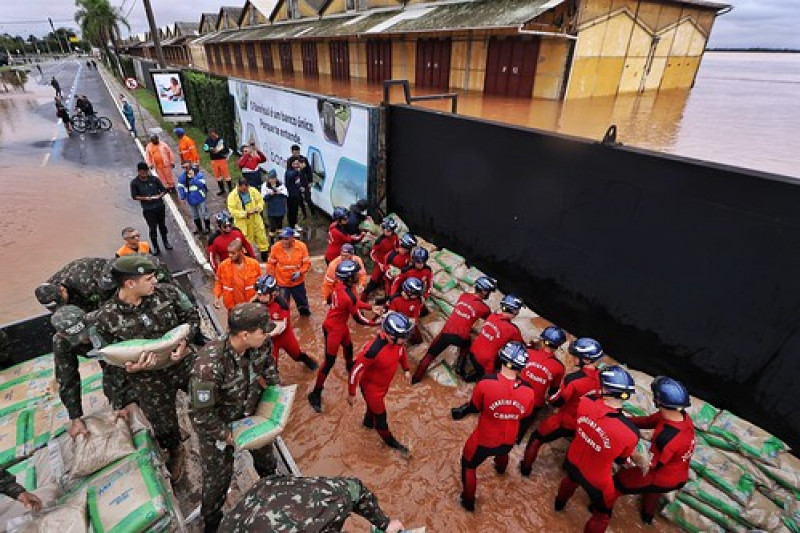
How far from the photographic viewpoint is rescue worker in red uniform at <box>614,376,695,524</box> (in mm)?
3047

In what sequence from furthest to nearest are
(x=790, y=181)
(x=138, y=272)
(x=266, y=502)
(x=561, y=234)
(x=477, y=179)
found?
1. (x=477, y=179)
2. (x=561, y=234)
3. (x=790, y=181)
4. (x=138, y=272)
5. (x=266, y=502)

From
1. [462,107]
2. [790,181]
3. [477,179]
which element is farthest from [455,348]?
[462,107]

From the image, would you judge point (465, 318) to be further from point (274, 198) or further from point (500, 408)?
point (274, 198)

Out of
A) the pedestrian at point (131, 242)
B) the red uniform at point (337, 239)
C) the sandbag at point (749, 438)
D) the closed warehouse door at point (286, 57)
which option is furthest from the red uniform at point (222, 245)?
the closed warehouse door at point (286, 57)

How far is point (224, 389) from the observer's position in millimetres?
2768

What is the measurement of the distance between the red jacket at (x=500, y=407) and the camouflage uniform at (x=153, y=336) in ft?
8.22

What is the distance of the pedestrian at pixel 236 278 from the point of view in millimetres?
5066

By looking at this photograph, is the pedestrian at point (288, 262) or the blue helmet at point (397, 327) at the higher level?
the blue helmet at point (397, 327)

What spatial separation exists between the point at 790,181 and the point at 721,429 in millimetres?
2138

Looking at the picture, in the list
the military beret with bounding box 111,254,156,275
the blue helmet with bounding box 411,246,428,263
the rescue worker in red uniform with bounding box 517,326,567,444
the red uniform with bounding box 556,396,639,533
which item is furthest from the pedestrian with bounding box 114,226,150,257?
the red uniform with bounding box 556,396,639,533

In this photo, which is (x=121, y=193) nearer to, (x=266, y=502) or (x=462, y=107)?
(x=462, y=107)

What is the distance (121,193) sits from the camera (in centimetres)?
1132

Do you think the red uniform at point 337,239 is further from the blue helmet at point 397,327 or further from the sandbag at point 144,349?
the sandbag at point 144,349

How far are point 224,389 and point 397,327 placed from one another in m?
1.51
